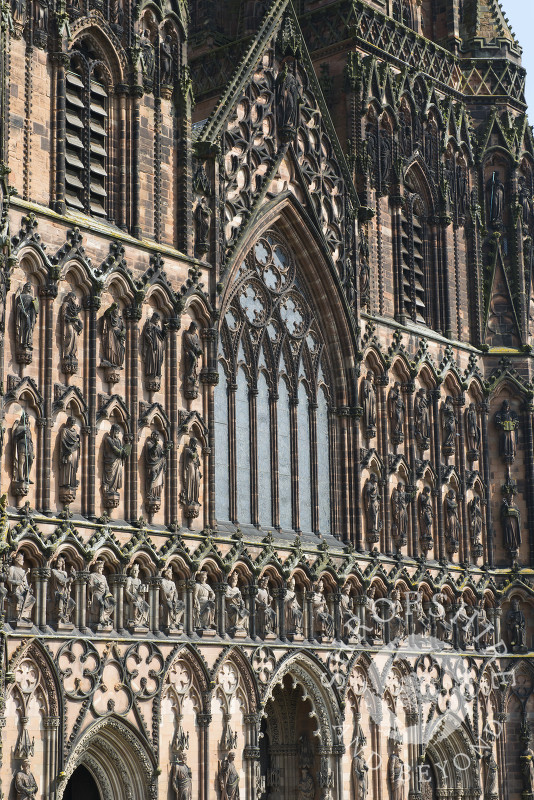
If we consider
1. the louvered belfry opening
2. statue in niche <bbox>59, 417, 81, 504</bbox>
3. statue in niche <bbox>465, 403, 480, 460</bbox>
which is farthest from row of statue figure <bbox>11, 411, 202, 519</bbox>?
statue in niche <bbox>465, 403, 480, 460</bbox>

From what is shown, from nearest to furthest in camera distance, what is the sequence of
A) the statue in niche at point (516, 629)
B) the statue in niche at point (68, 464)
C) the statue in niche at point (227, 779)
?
the statue in niche at point (68, 464) < the statue in niche at point (227, 779) < the statue in niche at point (516, 629)

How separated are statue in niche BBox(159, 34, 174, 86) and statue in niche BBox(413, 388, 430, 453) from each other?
1203 cm

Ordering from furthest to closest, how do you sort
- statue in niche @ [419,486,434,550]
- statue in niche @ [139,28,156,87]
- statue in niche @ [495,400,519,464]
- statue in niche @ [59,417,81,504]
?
statue in niche @ [495,400,519,464]
statue in niche @ [419,486,434,550]
statue in niche @ [139,28,156,87]
statue in niche @ [59,417,81,504]

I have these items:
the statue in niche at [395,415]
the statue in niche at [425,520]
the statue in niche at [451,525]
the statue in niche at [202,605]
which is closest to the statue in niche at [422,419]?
the statue in niche at [395,415]

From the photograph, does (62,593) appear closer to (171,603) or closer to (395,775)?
(171,603)

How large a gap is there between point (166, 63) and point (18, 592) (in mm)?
13630

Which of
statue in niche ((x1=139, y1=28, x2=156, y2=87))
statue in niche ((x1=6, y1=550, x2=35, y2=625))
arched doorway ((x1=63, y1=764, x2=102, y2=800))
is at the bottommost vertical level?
arched doorway ((x1=63, y1=764, x2=102, y2=800))

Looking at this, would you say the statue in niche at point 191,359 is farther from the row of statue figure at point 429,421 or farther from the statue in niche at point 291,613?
the row of statue figure at point 429,421

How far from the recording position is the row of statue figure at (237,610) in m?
29.8

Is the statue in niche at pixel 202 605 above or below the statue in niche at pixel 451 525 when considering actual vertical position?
below

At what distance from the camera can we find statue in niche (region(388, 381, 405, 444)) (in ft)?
134

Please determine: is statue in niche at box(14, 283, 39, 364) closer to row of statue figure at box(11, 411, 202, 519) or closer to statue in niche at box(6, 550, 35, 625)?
row of statue figure at box(11, 411, 202, 519)

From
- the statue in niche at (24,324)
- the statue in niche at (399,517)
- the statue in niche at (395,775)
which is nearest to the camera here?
the statue in niche at (24,324)

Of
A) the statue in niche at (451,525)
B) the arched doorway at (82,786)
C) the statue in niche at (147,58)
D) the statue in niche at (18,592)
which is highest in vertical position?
the statue in niche at (147,58)
